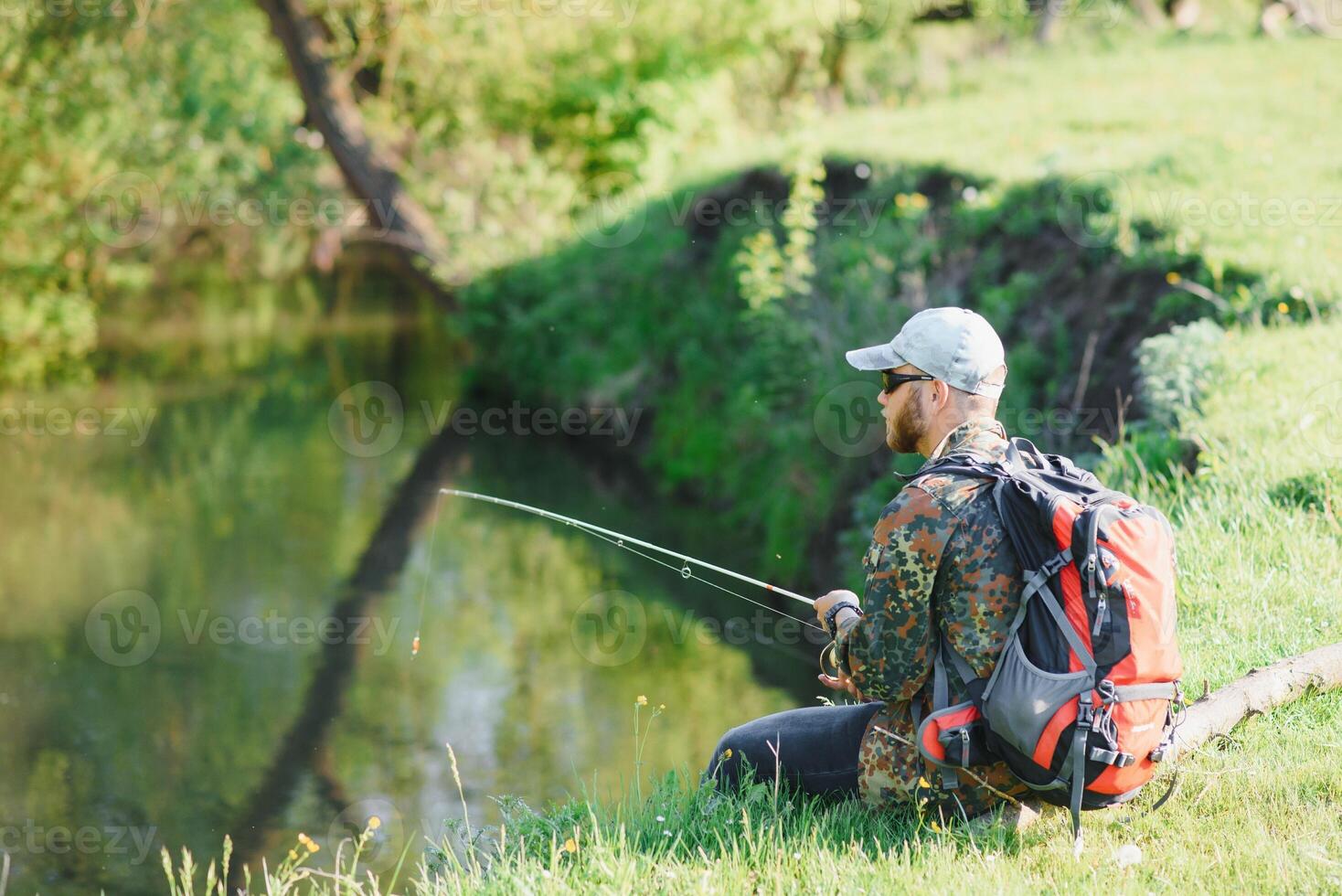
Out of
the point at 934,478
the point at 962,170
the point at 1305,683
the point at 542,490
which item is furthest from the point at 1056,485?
the point at 542,490

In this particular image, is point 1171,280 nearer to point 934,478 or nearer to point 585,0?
point 934,478

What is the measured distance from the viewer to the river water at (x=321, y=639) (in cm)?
742

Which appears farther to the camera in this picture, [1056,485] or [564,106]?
[564,106]

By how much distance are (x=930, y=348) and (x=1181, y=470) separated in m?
3.00

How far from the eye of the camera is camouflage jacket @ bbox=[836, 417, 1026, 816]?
10.4 feet

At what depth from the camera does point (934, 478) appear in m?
3.24
